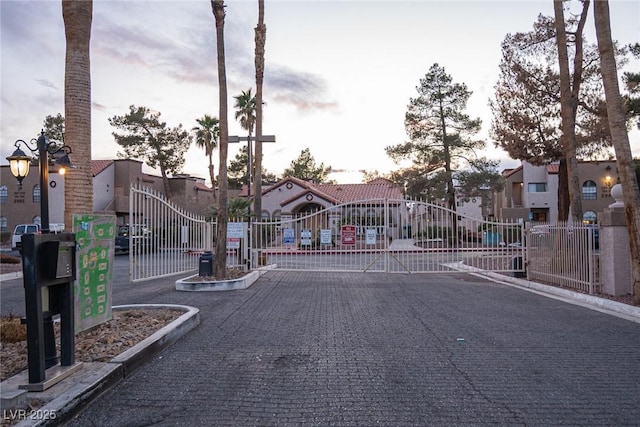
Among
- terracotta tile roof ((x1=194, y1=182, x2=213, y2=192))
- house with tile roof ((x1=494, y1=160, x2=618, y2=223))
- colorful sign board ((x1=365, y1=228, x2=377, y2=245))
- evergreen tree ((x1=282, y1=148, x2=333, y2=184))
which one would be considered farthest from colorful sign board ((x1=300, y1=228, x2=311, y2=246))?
evergreen tree ((x1=282, y1=148, x2=333, y2=184))

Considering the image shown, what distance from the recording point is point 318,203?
39.2 meters

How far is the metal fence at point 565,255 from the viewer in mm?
11680

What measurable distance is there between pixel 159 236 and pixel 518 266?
35.9ft

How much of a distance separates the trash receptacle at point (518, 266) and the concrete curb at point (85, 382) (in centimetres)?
1189

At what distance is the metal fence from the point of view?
11.7 metres

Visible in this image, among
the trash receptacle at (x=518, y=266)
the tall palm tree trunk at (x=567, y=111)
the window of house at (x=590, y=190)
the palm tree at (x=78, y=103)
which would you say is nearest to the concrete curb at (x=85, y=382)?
the palm tree at (x=78, y=103)

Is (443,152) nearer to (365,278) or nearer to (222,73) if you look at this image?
(365,278)

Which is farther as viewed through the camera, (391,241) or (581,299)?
(391,241)

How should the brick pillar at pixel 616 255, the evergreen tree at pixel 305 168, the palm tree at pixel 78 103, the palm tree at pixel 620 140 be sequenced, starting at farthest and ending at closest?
the evergreen tree at pixel 305 168 < the brick pillar at pixel 616 255 < the palm tree at pixel 620 140 < the palm tree at pixel 78 103

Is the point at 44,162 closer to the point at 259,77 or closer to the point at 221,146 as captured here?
the point at 221,146

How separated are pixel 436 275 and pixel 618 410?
12.4 meters

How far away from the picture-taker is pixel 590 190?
151ft

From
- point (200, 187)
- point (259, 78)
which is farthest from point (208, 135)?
point (259, 78)

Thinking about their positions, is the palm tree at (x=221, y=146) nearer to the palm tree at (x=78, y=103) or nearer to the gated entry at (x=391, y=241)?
the gated entry at (x=391, y=241)
